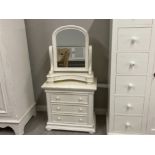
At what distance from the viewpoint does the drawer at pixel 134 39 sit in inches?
56.1

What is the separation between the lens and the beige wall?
2039 mm

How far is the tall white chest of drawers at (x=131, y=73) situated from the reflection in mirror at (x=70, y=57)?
1.57 feet

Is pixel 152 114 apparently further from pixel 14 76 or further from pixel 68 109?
pixel 14 76

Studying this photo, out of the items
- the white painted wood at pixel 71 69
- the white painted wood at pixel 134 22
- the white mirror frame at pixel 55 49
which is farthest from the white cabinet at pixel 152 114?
the white mirror frame at pixel 55 49

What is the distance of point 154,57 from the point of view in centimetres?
149

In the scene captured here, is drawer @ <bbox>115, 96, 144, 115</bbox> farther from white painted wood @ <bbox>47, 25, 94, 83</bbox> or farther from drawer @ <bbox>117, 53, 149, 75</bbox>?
white painted wood @ <bbox>47, 25, 94, 83</bbox>

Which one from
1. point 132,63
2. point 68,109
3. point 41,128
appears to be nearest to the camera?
point 132,63

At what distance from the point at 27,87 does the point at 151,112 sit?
144 cm

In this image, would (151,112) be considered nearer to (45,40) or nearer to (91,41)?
(91,41)

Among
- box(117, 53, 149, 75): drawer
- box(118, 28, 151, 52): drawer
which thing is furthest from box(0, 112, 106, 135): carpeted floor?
box(118, 28, 151, 52): drawer

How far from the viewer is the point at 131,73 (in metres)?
1.56

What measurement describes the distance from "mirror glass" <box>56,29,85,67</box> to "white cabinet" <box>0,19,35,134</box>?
17.0 inches

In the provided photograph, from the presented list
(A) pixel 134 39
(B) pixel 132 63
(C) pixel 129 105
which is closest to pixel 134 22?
(A) pixel 134 39

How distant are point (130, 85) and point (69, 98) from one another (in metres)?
0.67
